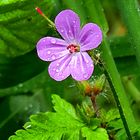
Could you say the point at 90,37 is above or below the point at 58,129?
above

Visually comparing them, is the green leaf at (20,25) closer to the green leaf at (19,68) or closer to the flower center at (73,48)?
the green leaf at (19,68)

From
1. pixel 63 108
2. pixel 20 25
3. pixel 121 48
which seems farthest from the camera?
pixel 121 48

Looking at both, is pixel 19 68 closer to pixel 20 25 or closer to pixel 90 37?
pixel 20 25

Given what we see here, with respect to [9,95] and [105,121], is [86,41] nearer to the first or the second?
[105,121]

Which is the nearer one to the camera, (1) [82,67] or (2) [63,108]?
(1) [82,67]

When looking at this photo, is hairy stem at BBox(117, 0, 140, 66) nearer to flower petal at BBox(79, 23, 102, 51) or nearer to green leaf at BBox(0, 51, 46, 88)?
flower petal at BBox(79, 23, 102, 51)

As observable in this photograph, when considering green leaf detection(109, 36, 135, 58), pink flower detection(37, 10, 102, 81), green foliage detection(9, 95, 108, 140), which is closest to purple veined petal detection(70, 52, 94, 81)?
pink flower detection(37, 10, 102, 81)

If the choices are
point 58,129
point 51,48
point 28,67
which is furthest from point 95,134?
point 28,67
